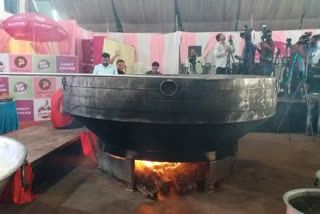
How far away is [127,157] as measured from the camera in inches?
103

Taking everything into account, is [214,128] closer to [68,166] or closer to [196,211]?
[196,211]

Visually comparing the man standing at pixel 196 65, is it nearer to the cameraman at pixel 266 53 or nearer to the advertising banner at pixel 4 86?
the cameraman at pixel 266 53

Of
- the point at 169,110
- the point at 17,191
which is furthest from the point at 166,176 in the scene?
the point at 17,191

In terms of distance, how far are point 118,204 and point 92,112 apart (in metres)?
0.81

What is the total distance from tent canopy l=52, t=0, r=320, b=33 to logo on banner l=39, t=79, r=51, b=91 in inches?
210

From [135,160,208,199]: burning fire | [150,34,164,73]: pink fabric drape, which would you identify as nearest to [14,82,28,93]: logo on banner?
[135,160,208,199]: burning fire

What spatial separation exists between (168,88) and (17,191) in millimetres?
1505

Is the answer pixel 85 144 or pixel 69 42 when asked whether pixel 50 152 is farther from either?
pixel 69 42

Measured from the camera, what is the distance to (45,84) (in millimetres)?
6215

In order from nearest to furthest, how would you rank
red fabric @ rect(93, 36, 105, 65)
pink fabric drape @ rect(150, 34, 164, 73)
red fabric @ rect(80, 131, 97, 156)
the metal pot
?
the metal pot
red fabric @ rect(80, 131, 97, 156)
red fabric @ rect(93, 36, 105, 65)
pink fabric drape @ rect(150, 34, 164, 73)

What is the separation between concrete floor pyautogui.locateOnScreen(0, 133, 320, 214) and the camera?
234 cm

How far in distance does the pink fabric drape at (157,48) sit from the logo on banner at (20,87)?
16.0 ft

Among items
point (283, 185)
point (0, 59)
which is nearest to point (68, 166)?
point (283, 185)

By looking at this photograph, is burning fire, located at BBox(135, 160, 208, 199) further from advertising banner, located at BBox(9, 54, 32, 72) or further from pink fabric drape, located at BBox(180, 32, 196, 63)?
pink fabric drape, located at BBox(180, 32, 196, 63)
